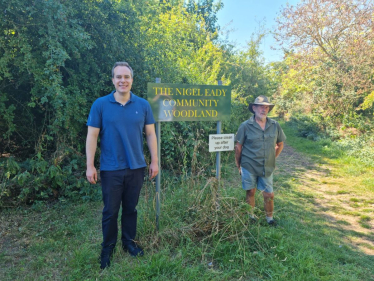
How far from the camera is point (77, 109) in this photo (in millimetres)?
4465

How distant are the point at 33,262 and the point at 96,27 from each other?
3.99m

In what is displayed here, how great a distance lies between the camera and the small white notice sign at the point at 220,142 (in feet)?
11.7

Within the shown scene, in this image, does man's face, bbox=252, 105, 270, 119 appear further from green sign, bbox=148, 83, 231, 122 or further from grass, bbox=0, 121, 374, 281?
grass, bbox=0, 121, 374, 281

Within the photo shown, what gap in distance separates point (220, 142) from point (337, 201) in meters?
3.18

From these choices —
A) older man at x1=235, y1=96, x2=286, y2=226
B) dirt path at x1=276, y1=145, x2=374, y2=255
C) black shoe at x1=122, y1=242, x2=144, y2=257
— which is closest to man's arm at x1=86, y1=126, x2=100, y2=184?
black shoe at x1=122, y1=242, x2=144, y2=257

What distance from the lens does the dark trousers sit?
2.74 metres

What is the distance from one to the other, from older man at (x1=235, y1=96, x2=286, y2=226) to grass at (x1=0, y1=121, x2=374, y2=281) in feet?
1.49

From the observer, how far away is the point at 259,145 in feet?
12.0

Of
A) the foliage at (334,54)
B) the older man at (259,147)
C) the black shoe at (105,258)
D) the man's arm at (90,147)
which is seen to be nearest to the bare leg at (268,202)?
the older man at (259,147)

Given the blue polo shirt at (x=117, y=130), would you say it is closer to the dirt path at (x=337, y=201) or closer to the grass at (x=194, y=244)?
the grass at (x=194, y=244)

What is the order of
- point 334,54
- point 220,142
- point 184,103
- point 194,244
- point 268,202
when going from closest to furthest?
point 194,244 → point 184,103 → point 220,142 → point 268,202 → point 334,54

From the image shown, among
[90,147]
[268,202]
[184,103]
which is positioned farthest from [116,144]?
[268,202]

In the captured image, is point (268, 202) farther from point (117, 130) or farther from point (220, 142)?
point (117, 130)

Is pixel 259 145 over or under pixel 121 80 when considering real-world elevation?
under
